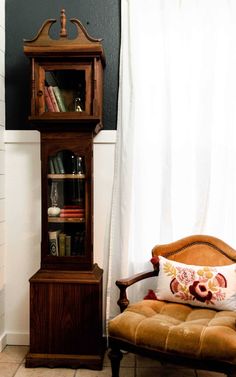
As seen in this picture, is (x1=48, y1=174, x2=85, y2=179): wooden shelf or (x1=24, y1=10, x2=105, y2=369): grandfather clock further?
(x1=48, y1=174, x2=85, y2=179): wooden shelf

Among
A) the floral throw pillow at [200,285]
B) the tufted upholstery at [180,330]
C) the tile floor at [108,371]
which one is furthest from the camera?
the tile floor at [108,371]

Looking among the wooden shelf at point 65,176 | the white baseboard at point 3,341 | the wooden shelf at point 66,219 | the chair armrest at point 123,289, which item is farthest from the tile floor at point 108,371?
the wooden shelf at point 65,176

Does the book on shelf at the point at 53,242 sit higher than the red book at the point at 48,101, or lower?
lower

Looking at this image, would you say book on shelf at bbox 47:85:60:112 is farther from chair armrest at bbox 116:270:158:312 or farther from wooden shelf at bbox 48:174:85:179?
chair armrest at bbox 116:270:158:312

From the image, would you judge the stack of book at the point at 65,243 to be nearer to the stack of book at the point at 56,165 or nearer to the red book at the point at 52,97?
the stack of book at the point at 56,165

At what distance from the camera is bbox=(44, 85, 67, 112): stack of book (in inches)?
105

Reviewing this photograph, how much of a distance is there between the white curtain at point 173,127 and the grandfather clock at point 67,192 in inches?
10.4

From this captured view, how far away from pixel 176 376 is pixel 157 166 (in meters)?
1.33

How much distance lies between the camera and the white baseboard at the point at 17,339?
2996 mm

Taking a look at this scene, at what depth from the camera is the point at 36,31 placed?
294 cm

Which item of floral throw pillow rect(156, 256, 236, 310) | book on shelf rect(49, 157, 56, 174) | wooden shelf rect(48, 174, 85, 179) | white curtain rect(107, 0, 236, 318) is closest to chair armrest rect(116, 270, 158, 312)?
floral throw pillow rect(156, 256, 236, 310)

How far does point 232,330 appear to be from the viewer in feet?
6.79

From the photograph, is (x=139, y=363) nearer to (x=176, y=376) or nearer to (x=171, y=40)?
(x=176, y=376)

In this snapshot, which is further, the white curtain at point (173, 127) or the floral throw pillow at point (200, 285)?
the white curtain at point (173, 127)
